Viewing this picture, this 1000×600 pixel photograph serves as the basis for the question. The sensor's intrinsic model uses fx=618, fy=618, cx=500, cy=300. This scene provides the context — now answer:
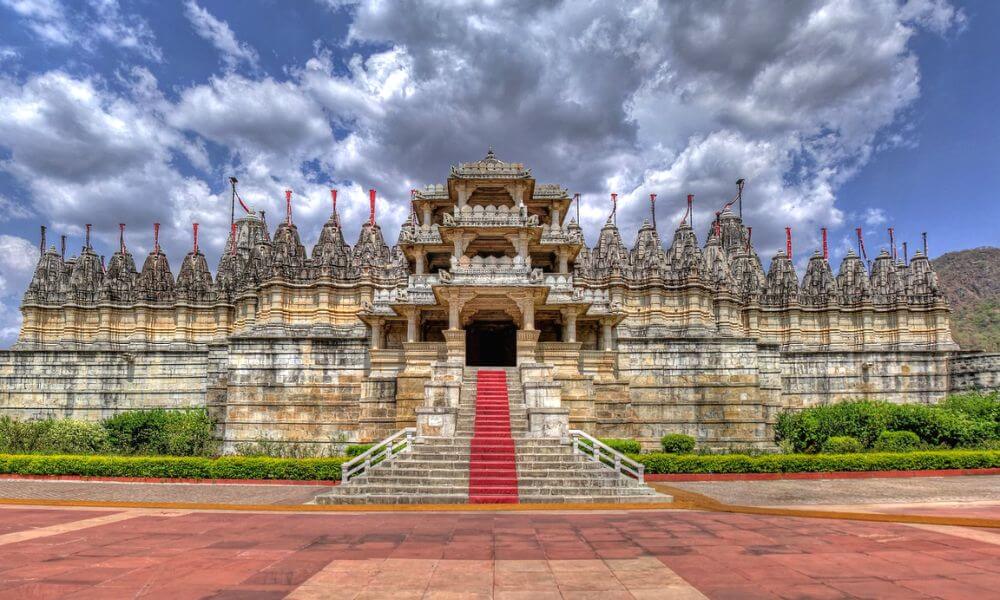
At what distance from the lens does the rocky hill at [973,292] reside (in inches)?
2771

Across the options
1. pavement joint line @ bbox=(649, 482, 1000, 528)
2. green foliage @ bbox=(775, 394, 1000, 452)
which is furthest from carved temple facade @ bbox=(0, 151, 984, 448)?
pavement joint line @ bbox=(649, 482, 1000, 528)

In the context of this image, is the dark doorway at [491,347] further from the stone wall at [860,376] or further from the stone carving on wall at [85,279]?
the stone carving on wall at [85,279]

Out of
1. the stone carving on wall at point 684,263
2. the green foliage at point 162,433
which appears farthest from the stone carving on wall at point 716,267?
the green foliage at point 162,433

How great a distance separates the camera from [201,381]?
36.8m

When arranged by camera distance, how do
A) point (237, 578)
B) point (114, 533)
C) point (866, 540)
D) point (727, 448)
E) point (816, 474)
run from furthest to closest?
1. point (727, 448)
2. point (816, 474)
3. point (114, 533)
4. point (866, 540)
5. point (237, 578)

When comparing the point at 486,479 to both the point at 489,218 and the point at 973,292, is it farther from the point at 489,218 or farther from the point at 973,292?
the point at 973,292

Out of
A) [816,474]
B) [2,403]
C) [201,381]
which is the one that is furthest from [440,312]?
[2,403]

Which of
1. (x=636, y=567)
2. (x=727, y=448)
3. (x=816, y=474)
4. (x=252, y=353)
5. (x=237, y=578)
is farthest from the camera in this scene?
(x=252, y=353)

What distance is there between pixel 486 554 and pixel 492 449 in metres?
8.58

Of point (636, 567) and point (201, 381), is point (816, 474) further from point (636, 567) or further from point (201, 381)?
point (201, 381)

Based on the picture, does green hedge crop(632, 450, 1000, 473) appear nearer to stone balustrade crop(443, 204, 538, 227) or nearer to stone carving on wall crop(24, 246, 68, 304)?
stone balustrade crop(443, 204, 538, 227)

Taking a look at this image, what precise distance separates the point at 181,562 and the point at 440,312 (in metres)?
18.7

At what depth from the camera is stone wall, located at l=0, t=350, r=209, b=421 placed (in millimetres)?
35906

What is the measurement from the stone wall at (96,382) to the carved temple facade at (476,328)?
8 centimetres
